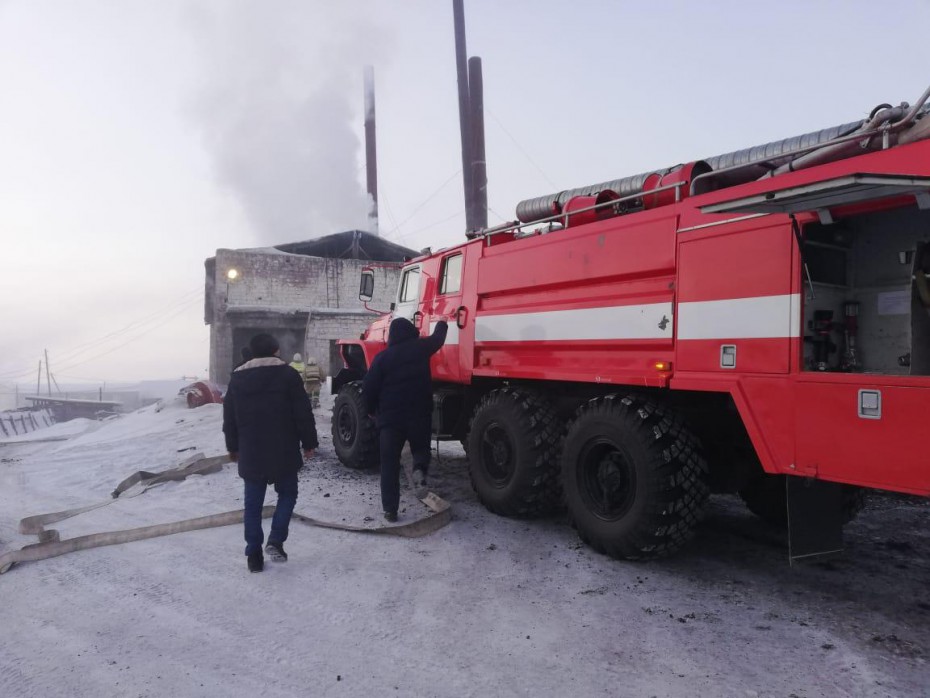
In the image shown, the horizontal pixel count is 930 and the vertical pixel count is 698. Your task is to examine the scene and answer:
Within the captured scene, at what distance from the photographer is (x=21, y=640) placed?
3.15 meters

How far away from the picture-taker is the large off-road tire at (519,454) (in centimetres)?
514

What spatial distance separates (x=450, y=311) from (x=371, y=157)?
32512mm

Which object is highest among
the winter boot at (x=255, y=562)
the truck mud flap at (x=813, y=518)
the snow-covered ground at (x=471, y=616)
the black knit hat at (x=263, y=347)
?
the black knit hat at (x=263, y=347)

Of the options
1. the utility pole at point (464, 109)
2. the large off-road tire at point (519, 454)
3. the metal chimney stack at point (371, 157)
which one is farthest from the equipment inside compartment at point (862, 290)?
the metal chimney stack at point (371, 157)

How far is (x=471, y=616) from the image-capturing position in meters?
3.44

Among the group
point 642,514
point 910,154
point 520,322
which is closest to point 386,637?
point 642,514

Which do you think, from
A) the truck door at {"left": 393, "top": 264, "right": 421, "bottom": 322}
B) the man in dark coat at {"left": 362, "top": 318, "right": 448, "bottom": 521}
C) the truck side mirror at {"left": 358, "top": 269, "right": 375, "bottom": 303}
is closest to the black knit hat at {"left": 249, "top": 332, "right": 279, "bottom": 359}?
the man in dark coat at {"left": 362, "top": 318, "right": 448, "bottom": 521}

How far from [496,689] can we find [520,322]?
3290mm

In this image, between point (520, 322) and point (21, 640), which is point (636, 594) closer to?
point (520, 322)

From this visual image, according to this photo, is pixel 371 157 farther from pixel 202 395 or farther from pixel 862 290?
pixel 862 290

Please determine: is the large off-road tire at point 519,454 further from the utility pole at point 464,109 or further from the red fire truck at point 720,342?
the utility pole at point 464,109

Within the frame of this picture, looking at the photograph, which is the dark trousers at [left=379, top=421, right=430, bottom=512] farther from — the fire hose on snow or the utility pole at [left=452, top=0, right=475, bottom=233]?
the utility pole at [left=452, top=0, right=475, bottom=233]

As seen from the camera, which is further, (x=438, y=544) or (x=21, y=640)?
(x=438, y=544)

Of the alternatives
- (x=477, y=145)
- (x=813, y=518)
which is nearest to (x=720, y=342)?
(x=813, y=518)
